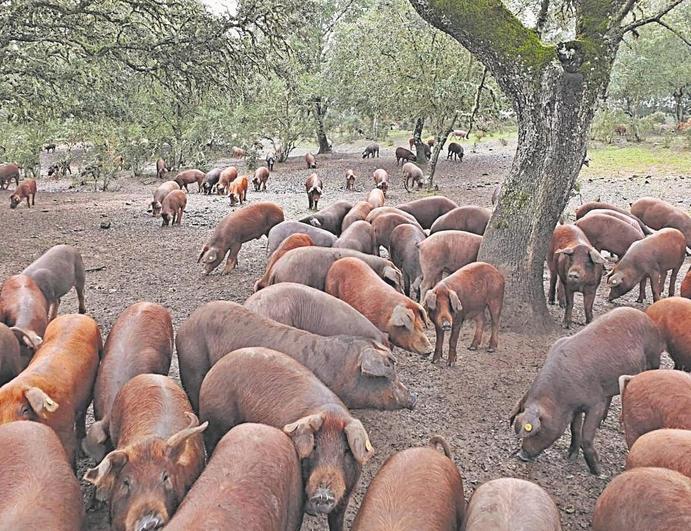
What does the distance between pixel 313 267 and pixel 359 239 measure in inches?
70.7

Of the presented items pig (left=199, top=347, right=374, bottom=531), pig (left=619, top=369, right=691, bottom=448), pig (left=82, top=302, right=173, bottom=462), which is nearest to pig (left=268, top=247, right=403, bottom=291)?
pig (left=82, top=302, right=173, bottom=462)

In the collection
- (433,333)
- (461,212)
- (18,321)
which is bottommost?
(433,333)

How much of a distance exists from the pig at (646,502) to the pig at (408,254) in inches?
210

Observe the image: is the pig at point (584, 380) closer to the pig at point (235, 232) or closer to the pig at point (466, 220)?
the pig at point (466, 220)

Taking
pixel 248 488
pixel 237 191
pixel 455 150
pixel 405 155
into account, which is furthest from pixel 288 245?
pixel 455 150

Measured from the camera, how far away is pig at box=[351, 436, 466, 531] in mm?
3322

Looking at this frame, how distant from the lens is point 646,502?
3.35 metres

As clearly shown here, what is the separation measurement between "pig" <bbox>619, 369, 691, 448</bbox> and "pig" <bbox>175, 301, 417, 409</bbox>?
62.1 inches

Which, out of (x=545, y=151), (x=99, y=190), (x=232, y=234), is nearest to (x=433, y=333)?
(x=545, y=151)

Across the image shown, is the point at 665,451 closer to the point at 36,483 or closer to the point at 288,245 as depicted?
the point at 36,483

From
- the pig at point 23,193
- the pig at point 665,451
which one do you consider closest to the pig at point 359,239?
the pig at point 665,451

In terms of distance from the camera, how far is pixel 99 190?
21.5 meters

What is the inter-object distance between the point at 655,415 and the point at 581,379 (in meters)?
0.73

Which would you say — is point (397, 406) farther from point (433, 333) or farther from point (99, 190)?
point (99, 190)
